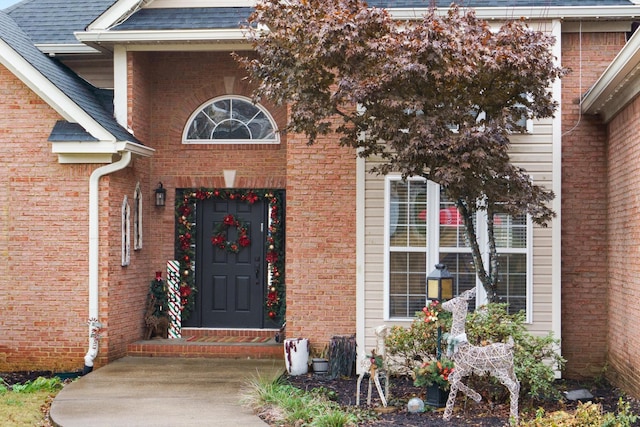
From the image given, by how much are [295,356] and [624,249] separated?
4.35 meters

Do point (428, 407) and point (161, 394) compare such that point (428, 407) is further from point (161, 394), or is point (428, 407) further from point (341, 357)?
point (161, 394)

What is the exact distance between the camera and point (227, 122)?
1302cm

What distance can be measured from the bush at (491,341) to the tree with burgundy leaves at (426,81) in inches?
42.5

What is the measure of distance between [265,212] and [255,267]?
871 mm

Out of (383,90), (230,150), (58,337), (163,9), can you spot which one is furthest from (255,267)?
(383,90)

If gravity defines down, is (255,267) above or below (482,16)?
below

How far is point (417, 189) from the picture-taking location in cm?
1102

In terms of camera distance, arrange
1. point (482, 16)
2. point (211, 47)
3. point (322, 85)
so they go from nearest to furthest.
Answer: point (322, 85) < point (482, 16) < point (211, 47)

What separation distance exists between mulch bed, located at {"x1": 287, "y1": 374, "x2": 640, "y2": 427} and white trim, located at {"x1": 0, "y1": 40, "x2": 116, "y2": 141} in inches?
164

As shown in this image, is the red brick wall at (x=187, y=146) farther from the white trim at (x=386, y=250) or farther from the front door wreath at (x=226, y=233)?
the white trim at (x=386, y=250)

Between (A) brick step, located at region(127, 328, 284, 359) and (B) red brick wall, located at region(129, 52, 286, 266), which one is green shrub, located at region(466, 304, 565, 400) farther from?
(B) red brick wall, located at region(129, 52, 286, 266)

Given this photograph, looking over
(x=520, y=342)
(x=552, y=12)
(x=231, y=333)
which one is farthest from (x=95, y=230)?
(x=552, y=12)

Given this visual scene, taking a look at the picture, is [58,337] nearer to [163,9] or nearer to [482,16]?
[163,9]

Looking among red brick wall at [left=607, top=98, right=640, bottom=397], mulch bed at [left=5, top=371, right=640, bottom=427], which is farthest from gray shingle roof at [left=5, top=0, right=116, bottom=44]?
red brick wall at [left=607, top=98, right=640, bottom=397]
